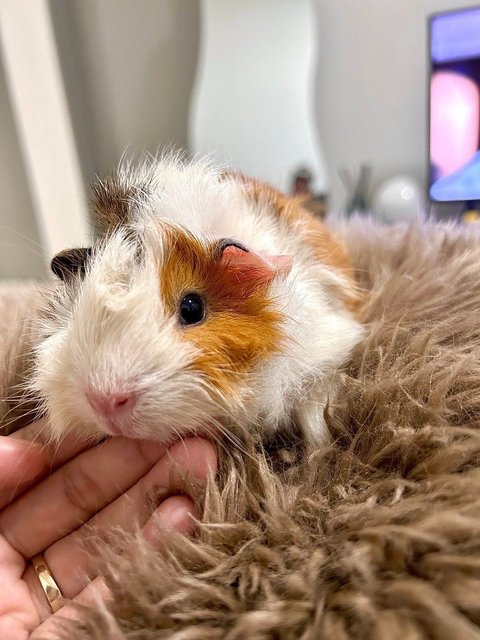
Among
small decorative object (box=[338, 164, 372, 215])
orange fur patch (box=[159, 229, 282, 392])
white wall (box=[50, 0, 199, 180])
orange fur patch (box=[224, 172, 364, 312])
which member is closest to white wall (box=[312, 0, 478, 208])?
small decorative object (box=[338, 164, 372, 215])

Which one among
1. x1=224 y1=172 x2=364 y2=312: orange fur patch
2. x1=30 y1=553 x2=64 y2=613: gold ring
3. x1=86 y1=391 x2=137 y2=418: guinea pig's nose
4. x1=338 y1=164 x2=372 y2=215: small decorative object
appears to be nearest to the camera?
x1=86 y1=391 x2=137 y2=418: guinea pig's nose

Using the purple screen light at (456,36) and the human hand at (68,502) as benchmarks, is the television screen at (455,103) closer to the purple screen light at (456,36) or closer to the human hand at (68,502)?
the purple screen light at (456,36)

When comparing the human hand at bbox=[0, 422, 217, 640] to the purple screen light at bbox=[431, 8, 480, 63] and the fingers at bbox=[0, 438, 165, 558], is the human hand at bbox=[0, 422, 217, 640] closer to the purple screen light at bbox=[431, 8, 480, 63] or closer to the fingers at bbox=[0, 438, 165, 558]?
the fingers at bbox=[0, 438, 165, 558]

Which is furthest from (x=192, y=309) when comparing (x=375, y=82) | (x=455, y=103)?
(x=375, y=82)

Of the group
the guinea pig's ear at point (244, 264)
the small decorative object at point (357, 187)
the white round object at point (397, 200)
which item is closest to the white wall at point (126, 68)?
the small decorative object at point (357, 187)

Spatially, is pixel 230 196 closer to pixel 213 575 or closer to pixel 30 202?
pixel 213 575
